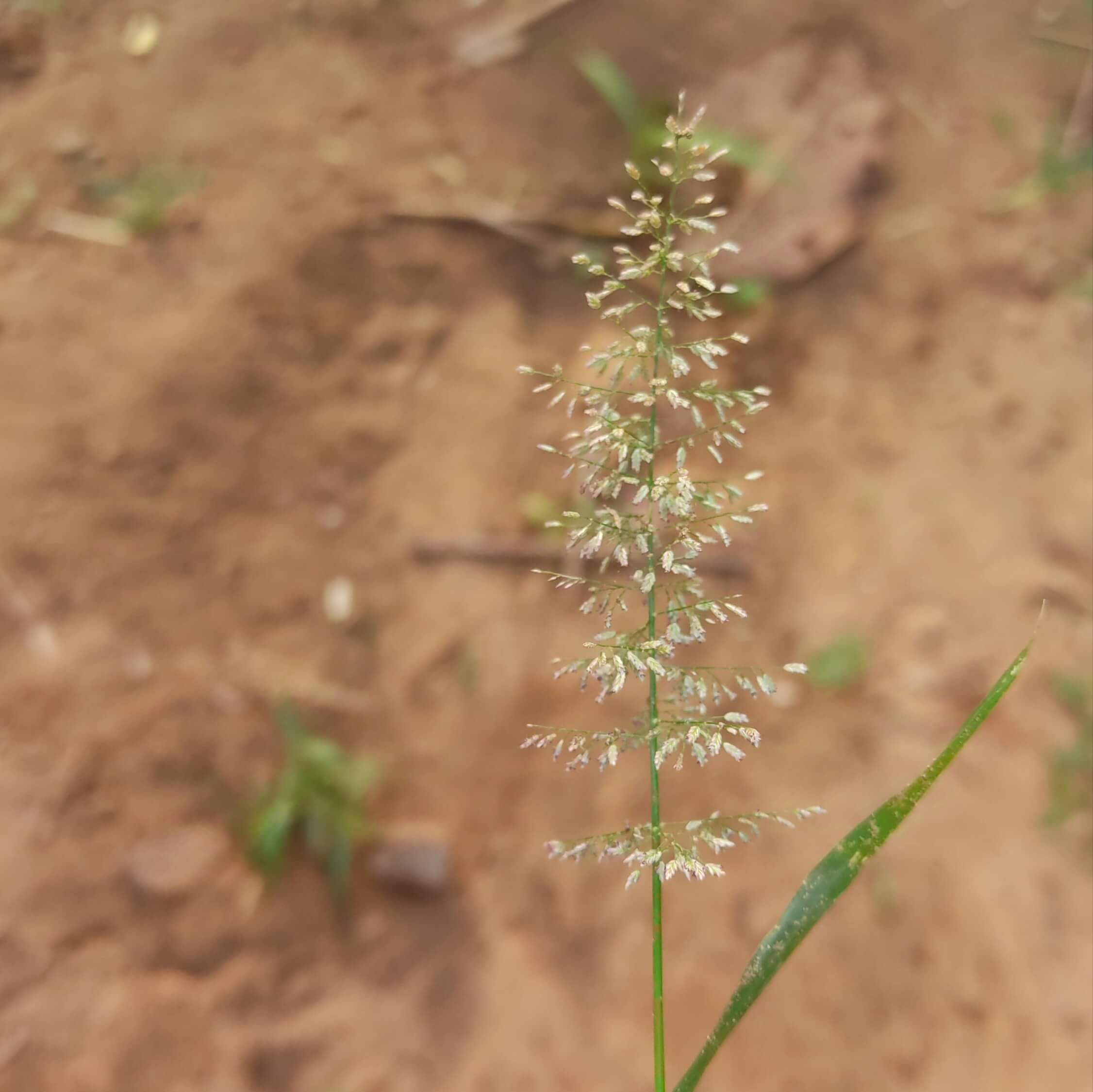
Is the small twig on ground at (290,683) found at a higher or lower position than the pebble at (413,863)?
higher

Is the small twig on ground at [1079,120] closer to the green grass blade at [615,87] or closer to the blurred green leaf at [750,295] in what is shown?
the blurred green leaf at [750,295]

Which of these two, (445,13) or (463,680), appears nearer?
(463,680)

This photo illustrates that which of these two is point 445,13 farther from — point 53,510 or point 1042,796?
point 1042,796

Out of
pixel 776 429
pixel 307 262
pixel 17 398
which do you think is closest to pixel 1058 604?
pixel 776 429

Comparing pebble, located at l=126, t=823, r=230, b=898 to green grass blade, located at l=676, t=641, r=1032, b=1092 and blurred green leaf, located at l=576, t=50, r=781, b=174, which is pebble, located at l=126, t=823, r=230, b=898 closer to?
green grass blade, located at l=676, t=641, r=1032, b=1092

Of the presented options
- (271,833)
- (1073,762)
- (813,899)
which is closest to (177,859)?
(271,833)

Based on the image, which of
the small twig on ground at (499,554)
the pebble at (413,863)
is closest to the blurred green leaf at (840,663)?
the small twig on ground at (499,554)

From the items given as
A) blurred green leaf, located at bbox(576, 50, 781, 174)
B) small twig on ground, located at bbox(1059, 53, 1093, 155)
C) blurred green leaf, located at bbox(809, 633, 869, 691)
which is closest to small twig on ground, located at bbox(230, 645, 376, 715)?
blurred green leaf, located at bbox(809, 633, 869, 691)
